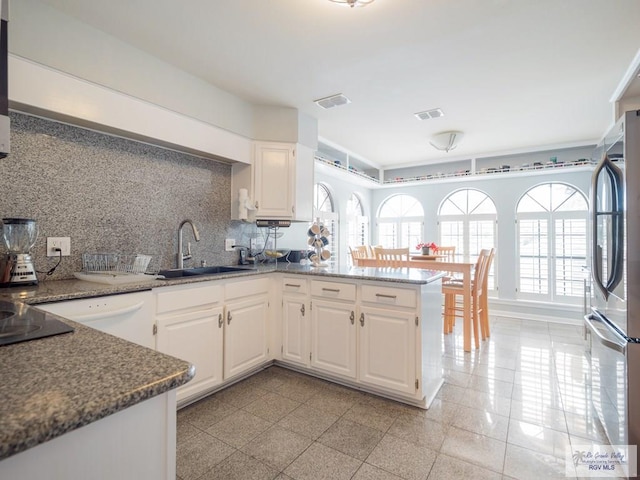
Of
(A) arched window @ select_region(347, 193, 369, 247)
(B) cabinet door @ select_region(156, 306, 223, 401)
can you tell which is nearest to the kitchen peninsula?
(B) cabinet door @ select_region(156, 306, 223, 401)

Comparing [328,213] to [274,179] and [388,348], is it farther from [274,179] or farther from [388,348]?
[388,348]

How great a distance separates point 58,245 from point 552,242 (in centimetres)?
595

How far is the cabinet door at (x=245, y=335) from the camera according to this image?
8.16 ft

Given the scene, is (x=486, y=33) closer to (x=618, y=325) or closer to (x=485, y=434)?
(x=618, y=325)

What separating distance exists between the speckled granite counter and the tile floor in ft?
4.00

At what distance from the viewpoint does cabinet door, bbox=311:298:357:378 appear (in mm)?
2518

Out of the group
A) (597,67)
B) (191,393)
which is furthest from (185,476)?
(597,67)

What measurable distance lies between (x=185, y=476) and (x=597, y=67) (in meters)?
3.88

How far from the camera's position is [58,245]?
2.09 meters

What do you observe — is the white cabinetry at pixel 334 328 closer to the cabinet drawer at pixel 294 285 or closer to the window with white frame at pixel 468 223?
the cabinet drawer at pixel 294 285

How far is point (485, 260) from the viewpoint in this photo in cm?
391

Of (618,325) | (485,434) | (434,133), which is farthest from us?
(434,133)

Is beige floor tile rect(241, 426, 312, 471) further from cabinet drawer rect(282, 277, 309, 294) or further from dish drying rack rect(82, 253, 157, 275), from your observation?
dish drying rack rect(82, 253, 157, 275)

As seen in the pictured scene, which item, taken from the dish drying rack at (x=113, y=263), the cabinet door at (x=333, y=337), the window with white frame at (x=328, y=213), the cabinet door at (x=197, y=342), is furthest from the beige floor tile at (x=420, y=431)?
the window with white frame at (x=328, y=213)
